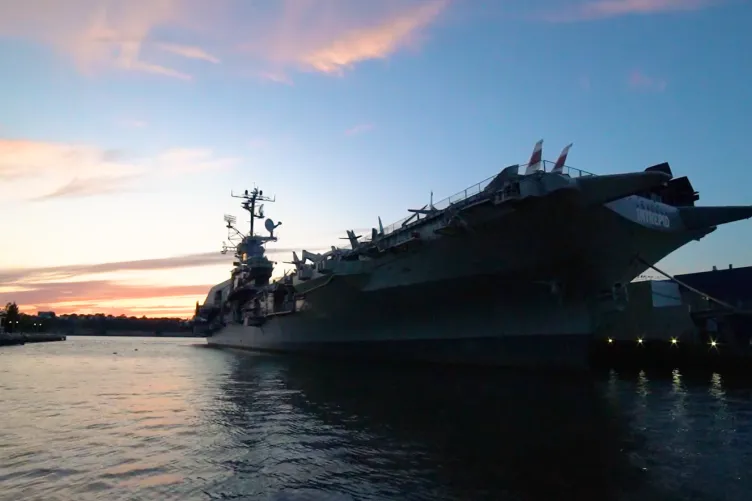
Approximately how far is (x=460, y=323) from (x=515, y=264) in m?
3.63

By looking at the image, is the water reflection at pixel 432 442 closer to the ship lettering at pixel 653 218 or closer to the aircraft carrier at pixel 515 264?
the aircraft carrier at pixel 515 264

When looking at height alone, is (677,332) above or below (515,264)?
below

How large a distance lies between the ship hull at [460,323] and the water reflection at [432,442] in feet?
8.77

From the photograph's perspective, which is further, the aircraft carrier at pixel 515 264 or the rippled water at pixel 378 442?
the aircraft carrier at pixel 515 264

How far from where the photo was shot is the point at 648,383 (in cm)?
1759

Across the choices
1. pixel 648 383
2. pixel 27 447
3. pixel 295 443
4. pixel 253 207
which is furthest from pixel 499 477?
pixel 253 207

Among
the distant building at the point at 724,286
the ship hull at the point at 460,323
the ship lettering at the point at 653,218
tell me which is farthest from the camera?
the distant building at the point at 724,286

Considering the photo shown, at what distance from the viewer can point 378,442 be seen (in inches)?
321

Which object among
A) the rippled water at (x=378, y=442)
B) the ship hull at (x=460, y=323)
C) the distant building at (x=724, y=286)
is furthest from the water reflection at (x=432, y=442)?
the distant building at (x=724, y=286)

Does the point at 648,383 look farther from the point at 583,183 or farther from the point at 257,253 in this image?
the point at 257,253

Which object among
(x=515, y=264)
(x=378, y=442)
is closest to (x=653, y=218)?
(x=515, y=264)

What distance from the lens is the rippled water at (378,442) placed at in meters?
5.95

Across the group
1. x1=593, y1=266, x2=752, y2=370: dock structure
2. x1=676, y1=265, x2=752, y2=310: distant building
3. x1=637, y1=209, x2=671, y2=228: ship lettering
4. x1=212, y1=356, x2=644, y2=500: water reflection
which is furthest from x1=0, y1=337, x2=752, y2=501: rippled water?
x1=676, y1=265, x2=752, y2=310: distant building

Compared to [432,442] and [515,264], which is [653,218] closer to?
[515,264]
